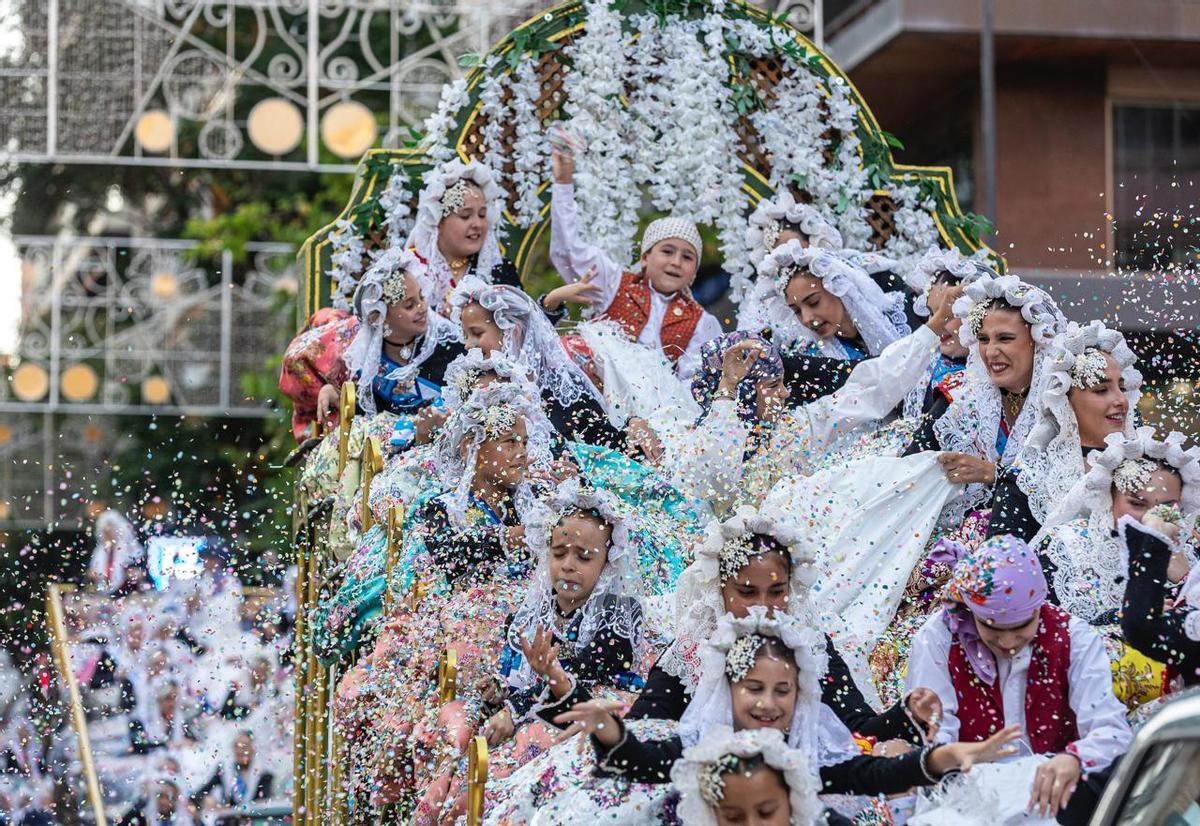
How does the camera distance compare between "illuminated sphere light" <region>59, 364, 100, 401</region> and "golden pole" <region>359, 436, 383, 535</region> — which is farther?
"illuminated sphere light" <region>59, 364, 100, 401</region>

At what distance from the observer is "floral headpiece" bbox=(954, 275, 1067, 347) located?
727 cm

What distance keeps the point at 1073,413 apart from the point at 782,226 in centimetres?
260

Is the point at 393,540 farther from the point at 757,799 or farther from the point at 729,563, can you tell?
the point at 757,799

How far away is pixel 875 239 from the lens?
1013 cm

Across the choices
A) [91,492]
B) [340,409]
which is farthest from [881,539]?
[91,492]

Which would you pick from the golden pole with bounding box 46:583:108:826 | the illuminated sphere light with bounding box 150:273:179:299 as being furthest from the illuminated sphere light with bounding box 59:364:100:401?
the golden pole with bounding box 46:583:108:826

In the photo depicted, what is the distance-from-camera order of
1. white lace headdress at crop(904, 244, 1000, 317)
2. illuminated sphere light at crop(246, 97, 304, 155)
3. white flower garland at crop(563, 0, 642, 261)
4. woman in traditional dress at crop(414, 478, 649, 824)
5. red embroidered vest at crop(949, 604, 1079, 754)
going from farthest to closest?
illuminated sphere light at crop(246, 97, 304, 155) < white flower garland at crop(563, 0, 642, 261) < white lace headdress at crop(904, 244, 1000, 317) < woman in traditional dress at crop(414, 478, 649, 824) < red embroidered vest at crop(949, 604, 1079, 754)

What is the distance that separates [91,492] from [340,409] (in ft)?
29.0

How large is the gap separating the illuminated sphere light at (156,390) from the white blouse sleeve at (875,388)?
1009cm

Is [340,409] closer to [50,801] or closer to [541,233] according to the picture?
[541,233]

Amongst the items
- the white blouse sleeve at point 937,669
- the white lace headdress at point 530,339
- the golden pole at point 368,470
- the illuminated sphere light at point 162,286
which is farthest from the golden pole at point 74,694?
the illuminated sphere light at point 162,286

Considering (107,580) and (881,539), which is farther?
(107,580)

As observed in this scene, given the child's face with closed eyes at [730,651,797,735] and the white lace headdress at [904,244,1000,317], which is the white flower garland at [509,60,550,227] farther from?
the child's face with closed eyes at [730,651,797,735]

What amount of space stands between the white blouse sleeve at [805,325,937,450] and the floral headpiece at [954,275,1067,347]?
45 centimetres
